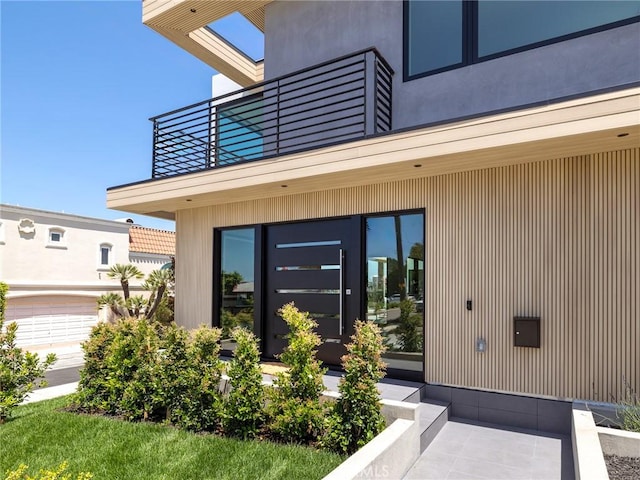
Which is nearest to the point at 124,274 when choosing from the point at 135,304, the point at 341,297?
the point at 135,304

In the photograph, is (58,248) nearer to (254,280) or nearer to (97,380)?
(254,280)

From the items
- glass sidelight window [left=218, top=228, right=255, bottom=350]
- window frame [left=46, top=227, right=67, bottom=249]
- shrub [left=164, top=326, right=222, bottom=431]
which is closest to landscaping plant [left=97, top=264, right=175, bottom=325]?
glass sidelight window [left=218, top=228, right=255, bottom=350]

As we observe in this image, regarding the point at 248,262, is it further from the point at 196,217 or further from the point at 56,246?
the point at 56,246

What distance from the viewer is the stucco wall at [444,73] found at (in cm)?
505

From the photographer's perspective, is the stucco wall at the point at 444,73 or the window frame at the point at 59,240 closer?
the stucco wall at the point at 444,73

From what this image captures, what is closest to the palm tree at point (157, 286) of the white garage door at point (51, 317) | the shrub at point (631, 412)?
the white garage door at point (51, 317)

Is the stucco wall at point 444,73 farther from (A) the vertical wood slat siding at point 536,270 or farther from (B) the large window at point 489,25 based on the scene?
(A) the vertical wood slat siding at point 536,270

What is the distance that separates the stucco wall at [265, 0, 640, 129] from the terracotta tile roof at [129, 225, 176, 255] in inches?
587

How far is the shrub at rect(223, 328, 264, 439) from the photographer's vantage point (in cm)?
428

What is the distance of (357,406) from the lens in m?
3.92

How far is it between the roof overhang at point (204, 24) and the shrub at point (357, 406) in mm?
6954

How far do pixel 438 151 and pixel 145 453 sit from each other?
4616 millimetres

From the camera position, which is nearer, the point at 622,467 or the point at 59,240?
the point at 622,467

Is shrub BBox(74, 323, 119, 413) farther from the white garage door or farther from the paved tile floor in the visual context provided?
the white garage door
